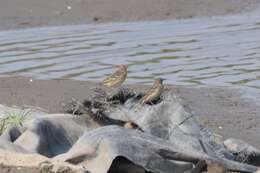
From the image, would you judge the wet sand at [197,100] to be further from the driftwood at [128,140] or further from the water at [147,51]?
the driftwood at [128,140]

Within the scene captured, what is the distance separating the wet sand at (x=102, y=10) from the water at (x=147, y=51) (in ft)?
1.55

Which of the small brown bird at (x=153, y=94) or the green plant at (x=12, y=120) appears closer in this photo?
the green plant at (x=12, y=120)

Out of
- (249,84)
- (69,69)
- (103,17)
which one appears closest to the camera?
(249,84)

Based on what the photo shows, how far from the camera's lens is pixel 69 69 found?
40.9ft

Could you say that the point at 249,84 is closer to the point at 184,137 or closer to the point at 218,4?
the point at 184,137

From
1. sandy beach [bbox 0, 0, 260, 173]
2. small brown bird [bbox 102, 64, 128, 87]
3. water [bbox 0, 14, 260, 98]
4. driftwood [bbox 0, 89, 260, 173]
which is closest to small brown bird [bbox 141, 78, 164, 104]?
driftwood [bbox 0, 89, 260, 173]

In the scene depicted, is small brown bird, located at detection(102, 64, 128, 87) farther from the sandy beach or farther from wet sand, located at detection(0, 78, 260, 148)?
the sandy beach

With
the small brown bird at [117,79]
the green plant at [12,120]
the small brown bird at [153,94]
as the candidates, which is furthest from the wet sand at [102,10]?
the small brown bird at [153,94]

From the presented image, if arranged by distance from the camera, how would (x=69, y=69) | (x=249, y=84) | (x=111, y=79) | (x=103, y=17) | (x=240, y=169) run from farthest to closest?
1. (x=103, y=17)
2. (x=69, y=69)
3. (x=249, y=84)
4. (x=111, y=79)
5. (x=240, y=169)

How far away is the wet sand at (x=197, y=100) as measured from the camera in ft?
31.1

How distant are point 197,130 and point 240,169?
2.19ft

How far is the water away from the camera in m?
11.9

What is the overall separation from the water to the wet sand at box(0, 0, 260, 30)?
0.47 metres

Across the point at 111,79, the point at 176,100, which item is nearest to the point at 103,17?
the point at 111,79
